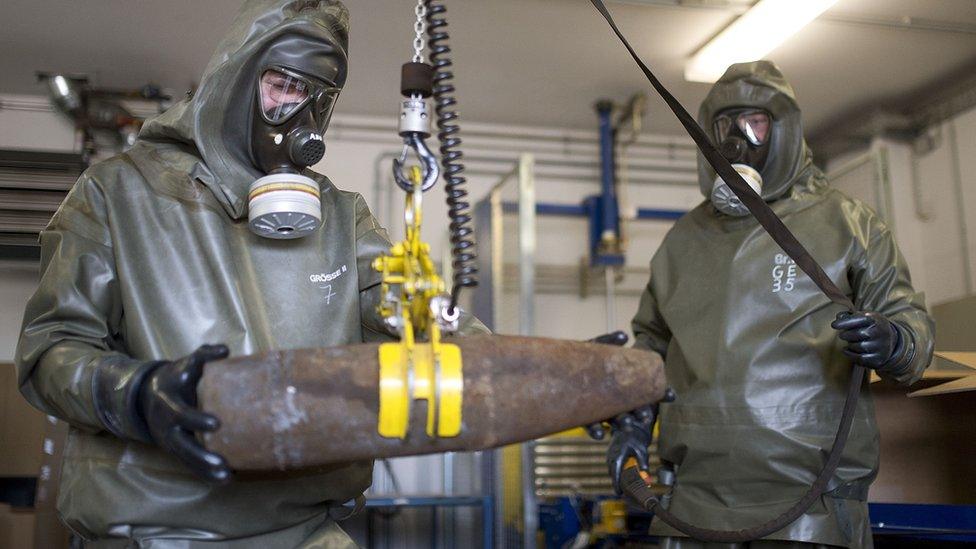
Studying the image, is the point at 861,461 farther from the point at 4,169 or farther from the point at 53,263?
the point at 4,169

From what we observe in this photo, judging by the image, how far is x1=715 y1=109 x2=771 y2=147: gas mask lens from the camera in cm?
252

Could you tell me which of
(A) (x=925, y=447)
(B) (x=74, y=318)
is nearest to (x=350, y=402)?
(B) (x=74, y=318)

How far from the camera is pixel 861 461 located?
7.18ft

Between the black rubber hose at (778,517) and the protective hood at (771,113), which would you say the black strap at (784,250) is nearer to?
the black rubber hose at (778,517)

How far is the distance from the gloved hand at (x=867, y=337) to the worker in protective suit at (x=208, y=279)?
845mm

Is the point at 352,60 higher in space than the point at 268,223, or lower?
higher

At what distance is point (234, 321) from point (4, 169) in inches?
184

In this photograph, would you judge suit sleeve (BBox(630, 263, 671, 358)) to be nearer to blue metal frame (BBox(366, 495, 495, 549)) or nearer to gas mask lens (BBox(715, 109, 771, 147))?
gas mask lens (BBox(715, 109, 771, 147))

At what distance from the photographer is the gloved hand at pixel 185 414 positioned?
43.6 inches

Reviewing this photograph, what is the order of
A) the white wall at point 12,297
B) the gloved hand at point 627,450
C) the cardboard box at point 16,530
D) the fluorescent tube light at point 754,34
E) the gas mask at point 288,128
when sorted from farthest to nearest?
the white wall at point 12,297
the fluorescent tube light at point 754,34
the cardboard box at point 16,530
the gloved hand at point 627,450
the gas mask at point 288,128

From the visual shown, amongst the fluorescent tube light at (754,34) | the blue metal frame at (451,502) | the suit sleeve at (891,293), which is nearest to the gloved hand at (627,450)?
the suit sleeve at (891,293)

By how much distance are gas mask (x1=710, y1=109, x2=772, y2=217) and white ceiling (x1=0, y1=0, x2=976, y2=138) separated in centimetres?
232

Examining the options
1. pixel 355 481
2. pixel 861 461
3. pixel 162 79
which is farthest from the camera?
pixel 162 79

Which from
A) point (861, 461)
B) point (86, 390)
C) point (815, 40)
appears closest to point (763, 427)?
point (861, 461)
